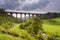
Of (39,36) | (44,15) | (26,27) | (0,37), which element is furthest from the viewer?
(44,15)

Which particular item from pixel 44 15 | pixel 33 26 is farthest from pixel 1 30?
pixel 44 15

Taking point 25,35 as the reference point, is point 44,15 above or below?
below

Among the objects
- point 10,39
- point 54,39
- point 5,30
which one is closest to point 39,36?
point 54,39

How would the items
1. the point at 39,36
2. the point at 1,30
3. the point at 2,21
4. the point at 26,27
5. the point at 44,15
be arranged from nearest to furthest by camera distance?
1. the point at 1,30
2. the point at 2,21
3. the point at 39,36
4. the point at 26,27
5. the point at 44,15

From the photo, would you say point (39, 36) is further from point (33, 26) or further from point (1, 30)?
point (1, 30)

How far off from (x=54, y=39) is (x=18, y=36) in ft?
33.9

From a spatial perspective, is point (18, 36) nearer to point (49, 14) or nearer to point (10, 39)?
point (10, 39)

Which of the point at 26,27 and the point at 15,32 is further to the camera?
the point at 26,27

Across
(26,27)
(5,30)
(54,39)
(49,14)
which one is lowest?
(49,14)

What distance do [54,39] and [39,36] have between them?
→ 4446 mm

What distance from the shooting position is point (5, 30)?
2402cm

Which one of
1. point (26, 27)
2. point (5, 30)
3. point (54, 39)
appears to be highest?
point (5, 30)

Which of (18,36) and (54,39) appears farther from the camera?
(54,39)

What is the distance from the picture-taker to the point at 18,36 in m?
24.0
